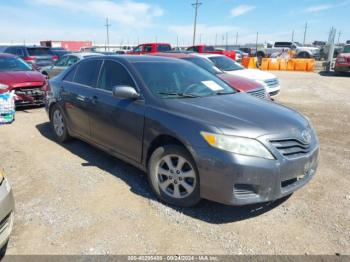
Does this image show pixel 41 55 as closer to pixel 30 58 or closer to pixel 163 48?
pixel 30 58

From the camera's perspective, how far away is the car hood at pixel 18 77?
7570 millimetres

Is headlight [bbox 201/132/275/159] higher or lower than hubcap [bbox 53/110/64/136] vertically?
higher

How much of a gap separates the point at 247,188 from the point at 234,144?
450 millimetres

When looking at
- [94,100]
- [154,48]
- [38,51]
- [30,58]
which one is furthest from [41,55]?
[94,100]

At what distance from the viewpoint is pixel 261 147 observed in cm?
282

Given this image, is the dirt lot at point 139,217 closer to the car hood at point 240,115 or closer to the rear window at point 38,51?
the car hood at point 240,115

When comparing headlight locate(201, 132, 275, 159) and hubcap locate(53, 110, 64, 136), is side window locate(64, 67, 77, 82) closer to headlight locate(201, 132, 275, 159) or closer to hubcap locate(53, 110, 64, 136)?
hubcap locate(53, 110, 64, 136)

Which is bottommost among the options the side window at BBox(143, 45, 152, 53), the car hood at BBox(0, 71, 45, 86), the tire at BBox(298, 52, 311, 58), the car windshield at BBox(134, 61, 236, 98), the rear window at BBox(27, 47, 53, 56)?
the car hood at BBox(0, 71, 45, 86)

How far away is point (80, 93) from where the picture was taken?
15.1 ft

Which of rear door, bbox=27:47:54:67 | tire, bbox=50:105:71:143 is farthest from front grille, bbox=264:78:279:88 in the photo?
rear door, bbox=27:47:54:67

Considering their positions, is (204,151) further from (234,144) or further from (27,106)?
(27,106)

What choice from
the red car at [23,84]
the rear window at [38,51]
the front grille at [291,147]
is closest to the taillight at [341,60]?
the rear window at [38,51]

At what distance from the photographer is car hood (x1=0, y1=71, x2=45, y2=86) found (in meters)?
7.57

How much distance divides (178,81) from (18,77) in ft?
18.8
